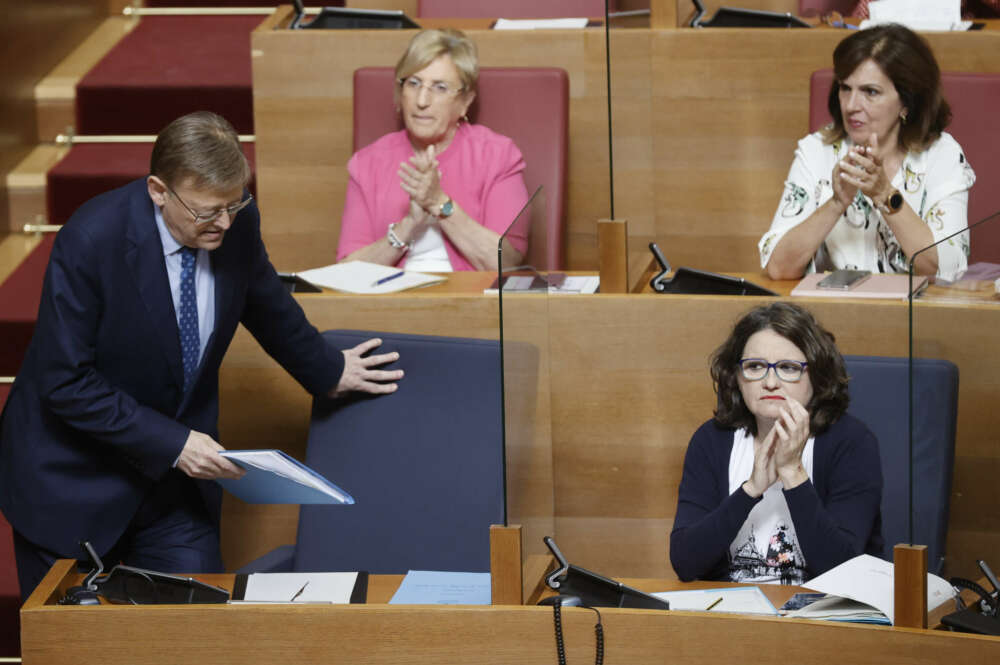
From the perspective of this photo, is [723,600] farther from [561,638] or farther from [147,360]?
[147,360]

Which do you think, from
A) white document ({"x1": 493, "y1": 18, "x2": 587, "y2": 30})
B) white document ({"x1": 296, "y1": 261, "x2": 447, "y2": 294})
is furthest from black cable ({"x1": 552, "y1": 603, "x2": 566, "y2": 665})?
white document ({"x1": 493, "y1": 18, "x2": 587, "y2": 30})

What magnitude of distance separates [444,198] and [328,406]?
2.22 feet

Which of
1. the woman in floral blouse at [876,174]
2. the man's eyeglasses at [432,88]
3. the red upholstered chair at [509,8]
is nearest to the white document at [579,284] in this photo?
the woman in floral blouse at [876,174]

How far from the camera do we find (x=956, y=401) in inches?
57.5

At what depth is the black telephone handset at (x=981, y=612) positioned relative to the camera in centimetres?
140

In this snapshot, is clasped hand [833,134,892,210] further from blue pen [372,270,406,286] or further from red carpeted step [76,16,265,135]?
red carpeted step [76,16,265,135]

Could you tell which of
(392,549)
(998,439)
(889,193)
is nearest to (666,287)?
(889,193)

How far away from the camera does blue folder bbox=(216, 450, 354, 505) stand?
1721mm

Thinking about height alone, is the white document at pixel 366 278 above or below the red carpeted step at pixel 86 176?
below

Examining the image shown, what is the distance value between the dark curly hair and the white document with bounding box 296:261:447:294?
559 millimetres

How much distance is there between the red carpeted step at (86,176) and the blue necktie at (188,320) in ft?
4.84

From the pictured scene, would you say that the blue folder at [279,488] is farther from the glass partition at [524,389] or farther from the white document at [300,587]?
the glass partition at [524,389]

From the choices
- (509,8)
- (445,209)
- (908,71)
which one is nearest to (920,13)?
(908,71)

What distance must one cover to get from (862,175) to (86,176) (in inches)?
74.4
